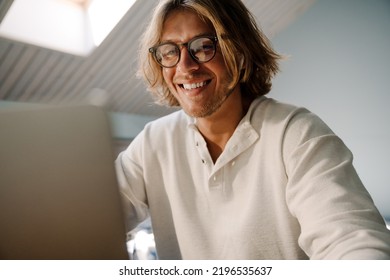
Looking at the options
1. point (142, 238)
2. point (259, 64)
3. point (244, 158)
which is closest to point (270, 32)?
point (259, 64)

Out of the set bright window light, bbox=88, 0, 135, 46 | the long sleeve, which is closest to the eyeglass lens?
the long sleeve

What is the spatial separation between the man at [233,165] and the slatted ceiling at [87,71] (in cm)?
67

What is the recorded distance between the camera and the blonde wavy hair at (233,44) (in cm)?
100

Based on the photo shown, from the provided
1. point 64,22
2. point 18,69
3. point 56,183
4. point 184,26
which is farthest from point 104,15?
point 56,183

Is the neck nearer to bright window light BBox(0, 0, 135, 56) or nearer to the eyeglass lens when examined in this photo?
the eyeglass lens

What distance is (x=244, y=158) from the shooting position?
87cm

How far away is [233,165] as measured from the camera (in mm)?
875

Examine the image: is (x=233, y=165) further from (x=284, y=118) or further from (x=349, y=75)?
(x=349, y=75)

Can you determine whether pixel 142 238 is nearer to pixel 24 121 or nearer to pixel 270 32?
pixel 24 121

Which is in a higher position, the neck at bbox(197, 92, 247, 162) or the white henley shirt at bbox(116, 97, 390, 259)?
the neck at bbox(197, 92, 247, 162)

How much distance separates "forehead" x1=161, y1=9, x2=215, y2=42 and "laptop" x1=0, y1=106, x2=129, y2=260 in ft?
1.84

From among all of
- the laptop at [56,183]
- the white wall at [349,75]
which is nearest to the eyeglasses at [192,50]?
the white wall at [349,75]

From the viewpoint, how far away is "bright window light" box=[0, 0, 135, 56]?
1.89 meters

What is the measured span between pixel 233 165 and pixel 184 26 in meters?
0.44
